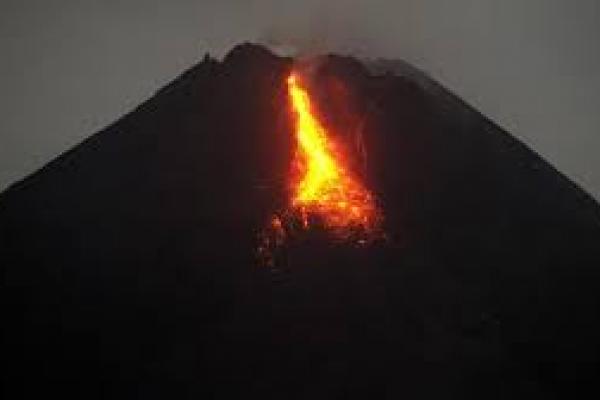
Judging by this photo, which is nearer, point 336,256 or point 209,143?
point 336,256

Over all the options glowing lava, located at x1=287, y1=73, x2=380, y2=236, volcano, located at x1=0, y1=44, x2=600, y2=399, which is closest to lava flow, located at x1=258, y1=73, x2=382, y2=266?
glowing lava, located at x1=287, y1=73, x2=380, y2=236

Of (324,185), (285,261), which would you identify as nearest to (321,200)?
(324,185)

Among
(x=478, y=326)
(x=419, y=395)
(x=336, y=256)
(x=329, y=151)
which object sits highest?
(x=329, y=151)

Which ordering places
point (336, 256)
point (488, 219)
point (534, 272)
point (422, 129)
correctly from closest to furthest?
point (336, 256)
point (534, 272)
point (488, 219)
point (422, 129)

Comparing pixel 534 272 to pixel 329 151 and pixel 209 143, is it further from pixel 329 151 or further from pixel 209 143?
pixel 209 143

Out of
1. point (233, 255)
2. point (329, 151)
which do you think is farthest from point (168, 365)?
point (329, 151)

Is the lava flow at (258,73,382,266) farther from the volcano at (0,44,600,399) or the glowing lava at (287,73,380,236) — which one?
the volcano at (0,44,600,399)
